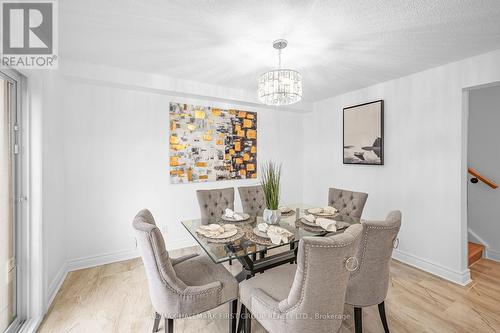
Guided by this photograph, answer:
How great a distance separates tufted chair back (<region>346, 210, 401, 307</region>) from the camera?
4.83 feet

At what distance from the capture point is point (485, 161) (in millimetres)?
3314

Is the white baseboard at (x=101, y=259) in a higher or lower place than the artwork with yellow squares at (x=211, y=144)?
lower

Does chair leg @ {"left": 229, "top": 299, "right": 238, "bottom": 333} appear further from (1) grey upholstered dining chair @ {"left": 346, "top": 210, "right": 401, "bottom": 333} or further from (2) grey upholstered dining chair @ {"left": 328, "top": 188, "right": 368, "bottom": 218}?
(2) grey upholstered dining chair @ {"left": 328, "top": 188, "right": 368, "bottom": 218}

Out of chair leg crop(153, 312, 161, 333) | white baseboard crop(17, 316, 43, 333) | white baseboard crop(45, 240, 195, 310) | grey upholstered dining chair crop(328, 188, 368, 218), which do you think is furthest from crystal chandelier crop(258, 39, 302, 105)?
white baseboard crop(17, 316, 43, 333)

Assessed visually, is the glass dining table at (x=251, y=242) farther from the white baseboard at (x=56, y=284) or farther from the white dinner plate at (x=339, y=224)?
the white baseboard at (x=56, y=284)

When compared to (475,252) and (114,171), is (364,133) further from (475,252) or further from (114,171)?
(114,171)

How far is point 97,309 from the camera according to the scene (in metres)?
2.04

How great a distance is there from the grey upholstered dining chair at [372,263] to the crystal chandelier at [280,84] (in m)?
1.28

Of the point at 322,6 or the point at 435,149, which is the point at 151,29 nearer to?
the point at 322,6

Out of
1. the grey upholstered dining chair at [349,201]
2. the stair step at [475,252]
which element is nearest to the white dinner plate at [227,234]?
the grey upholstered dining chair at [349,201]

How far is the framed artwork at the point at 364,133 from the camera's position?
10.6ft

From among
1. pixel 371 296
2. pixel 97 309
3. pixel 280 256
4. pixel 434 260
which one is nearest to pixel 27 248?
pixel 97 309

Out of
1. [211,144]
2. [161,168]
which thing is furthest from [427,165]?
[161,168]

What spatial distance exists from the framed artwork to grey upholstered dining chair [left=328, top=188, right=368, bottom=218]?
2.98 feet
